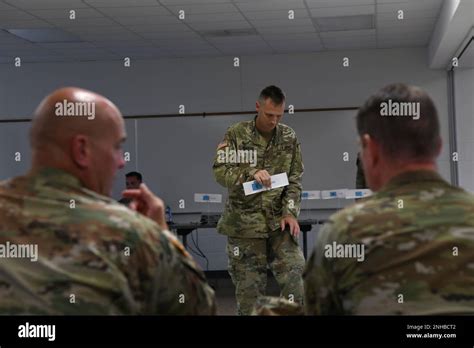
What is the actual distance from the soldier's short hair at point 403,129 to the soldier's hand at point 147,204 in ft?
1.30

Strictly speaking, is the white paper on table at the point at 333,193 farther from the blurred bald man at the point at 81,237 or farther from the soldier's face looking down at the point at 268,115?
the blurred bald man at the point at 81,237

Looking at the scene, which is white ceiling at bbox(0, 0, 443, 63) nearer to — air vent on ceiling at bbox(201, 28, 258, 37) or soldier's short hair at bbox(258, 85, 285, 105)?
air vent on ceiling at bbox(201, 28, 258, 37)

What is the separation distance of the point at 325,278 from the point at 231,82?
6.23 m

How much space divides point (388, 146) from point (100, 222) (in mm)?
530

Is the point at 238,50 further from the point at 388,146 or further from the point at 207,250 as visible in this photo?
the point at 388,146

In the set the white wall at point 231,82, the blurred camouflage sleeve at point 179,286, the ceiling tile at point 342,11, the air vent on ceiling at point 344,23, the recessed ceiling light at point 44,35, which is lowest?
the blurred camouflage sleeve at point 179,286

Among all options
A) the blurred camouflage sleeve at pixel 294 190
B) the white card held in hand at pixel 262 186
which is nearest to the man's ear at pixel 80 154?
the white card held in hand at pixel 262 186

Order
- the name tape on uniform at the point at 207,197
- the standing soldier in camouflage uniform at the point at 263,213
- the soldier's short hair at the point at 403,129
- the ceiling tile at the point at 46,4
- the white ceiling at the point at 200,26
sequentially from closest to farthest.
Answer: the soldier's short hair at the point at 403,129 < the standing soldier in camouflage uniform at the point at 263,213 < the ceiling tile at the point at 46,4 < the white ceiling at the point at 200,26 < the name tape on uniform at the point at 207,197

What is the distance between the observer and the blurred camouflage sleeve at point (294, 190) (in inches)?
118

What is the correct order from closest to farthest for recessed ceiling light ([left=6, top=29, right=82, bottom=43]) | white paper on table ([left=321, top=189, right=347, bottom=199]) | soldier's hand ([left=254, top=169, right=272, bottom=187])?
1. soldier's hand ([left=254, top=169, right=272, bottom=187])
2. recessed ceiling light ([left=6, top=29, right=82, bottom=43])
3. white paper on table ([left=321, top=189, right=347, bottom=199])

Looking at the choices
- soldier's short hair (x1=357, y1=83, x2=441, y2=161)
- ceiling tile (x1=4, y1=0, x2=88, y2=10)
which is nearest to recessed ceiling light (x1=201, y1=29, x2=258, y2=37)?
ceiling tile (x1=4, y1=0, x2=88, y2=10)

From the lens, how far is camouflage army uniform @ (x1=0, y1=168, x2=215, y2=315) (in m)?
1.08

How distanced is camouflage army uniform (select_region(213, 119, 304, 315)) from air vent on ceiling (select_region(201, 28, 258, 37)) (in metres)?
3.22

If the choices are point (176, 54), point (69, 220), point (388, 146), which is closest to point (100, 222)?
point (69, 220)
